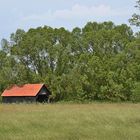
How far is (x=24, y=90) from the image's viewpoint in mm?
75312

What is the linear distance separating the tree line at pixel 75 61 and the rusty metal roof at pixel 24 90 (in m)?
1.30

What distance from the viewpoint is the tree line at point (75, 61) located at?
7338cm

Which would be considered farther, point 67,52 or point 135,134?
point 67,52

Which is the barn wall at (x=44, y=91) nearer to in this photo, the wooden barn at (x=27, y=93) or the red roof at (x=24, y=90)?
the wooden barn at (x=27, y=93)

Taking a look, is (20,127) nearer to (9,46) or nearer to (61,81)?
(61,81)

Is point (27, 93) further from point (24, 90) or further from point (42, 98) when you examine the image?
point (42, 98)

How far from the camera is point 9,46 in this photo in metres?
81.8

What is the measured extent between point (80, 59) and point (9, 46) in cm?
1363

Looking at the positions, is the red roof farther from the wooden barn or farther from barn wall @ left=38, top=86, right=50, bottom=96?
barn wall @ left=38, top=86, right=50, bottom=96

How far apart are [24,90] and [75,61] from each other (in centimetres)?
970

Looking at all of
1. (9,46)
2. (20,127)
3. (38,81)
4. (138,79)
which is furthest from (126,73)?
(20,127)

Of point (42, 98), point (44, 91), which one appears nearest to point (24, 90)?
point (44, 91)

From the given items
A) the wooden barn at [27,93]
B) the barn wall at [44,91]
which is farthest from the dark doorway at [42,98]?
the barn wall at [44,91]

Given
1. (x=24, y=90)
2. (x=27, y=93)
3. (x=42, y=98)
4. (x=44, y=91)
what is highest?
(x=24, y=90)
